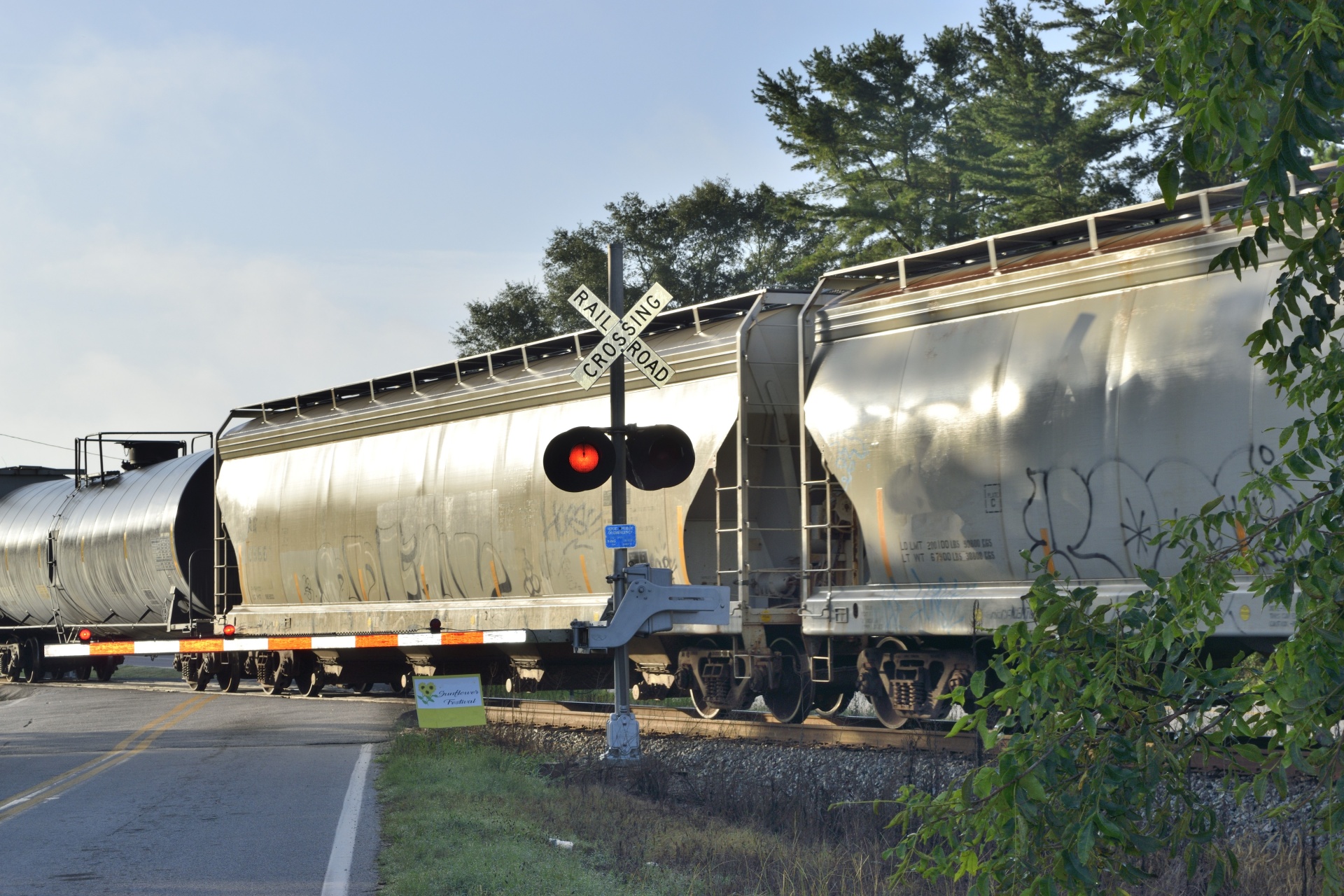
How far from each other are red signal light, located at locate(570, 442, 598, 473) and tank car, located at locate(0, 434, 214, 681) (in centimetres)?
1212

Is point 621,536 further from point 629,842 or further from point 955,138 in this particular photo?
point 955,138

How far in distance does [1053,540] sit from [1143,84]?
23347mm

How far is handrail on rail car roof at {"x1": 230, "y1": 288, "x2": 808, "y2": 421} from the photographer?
13102 mm

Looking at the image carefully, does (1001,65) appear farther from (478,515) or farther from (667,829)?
(667,829)

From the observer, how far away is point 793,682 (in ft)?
42.0

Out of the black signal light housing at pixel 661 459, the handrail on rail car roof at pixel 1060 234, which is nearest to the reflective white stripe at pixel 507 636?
the black signal light housing at pixel 661 459

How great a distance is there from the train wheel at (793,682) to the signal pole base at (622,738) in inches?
70.3

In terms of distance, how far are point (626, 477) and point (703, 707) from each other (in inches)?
139

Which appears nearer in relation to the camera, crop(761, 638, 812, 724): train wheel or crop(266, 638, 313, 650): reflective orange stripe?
crop(761, 638, 812, 724): train wheel

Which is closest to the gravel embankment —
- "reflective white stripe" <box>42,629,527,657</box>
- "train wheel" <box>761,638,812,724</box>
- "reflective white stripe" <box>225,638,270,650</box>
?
"train wheel" <box>761,638,812,724</box>

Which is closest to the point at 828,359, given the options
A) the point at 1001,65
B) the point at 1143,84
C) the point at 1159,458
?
the point at 1159,458

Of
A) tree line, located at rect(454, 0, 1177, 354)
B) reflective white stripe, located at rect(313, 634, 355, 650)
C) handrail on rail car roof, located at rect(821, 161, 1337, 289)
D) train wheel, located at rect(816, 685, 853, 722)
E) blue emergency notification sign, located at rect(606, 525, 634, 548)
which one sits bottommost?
train wheel, located at rect(816, 685, 853, 722)

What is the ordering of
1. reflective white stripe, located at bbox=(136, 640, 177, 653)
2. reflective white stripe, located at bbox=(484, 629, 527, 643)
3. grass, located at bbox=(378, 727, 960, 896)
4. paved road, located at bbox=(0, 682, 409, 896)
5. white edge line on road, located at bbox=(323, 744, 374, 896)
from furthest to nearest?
reflective white stripe, located at bbox=(136, 640, 177, 653) → reflective white stripe, located at bbox=(484, 629, 527, 643) → paved road, located at bbox=(0, 682, 409, 896) → white edge line on road, located at bbox=(323, 744, 374, 896) → grass, located at bbox=(378, 727, 960, 896)

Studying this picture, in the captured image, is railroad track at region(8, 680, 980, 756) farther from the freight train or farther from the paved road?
the paved road
